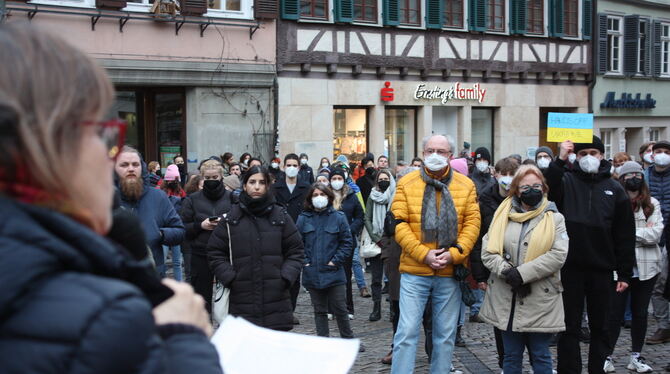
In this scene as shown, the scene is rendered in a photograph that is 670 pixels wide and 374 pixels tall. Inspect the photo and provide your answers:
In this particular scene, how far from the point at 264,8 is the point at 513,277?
15196mm

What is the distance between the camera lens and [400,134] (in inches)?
909

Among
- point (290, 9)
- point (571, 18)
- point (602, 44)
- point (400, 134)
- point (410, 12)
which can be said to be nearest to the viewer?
point (290, 9)

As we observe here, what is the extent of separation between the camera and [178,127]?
64.3ft

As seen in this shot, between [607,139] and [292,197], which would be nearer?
[292,197]

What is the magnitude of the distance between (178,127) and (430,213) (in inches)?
572

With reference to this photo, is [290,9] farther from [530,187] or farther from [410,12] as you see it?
[530,187]

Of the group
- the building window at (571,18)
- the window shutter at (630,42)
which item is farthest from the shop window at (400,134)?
the window shutter at (630,42)

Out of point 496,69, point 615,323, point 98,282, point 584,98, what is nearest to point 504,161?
point 615,323

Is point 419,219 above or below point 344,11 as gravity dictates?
below

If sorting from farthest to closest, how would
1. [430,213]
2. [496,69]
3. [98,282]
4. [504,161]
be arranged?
[496,69] < [504,161] < [430,213] < [98,282]

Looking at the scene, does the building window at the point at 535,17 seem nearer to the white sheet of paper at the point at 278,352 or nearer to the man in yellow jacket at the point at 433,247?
the man in yellow jacket at the point at 433,247

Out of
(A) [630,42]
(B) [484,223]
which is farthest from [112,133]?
(A) [630,42]

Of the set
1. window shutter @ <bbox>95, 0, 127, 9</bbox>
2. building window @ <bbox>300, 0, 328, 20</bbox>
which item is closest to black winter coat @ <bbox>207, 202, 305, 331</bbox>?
window shutter @ <bbox>95, 0, 127, 9</bbox>

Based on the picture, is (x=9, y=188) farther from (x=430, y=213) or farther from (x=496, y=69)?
(x=496, y=69)
